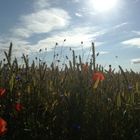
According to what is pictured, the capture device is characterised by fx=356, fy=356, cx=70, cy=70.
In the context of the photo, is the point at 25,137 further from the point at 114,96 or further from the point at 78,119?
the point at 114,96

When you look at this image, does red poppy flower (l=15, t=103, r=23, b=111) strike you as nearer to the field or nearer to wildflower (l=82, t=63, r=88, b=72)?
the field

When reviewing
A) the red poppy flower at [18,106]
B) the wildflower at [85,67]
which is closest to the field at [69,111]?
the red poppy flower at [18,106]

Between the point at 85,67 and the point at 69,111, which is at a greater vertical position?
the point at 85,67

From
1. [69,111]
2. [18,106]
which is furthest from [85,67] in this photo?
[18,106]

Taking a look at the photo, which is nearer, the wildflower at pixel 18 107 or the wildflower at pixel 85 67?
the wildflower at pixel 18 107

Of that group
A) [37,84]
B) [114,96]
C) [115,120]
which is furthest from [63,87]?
[115,120]

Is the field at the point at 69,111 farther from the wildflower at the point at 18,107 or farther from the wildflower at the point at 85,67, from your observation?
the wildflower at the point at 85,67

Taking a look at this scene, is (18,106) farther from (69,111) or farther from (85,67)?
(85,67)

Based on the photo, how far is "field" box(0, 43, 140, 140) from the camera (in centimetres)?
392

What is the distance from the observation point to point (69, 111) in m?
4.10

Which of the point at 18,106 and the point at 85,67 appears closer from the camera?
the point at 18,106

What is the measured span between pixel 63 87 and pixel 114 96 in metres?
0.73

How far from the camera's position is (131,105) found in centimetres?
422

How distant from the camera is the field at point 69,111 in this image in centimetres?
392
